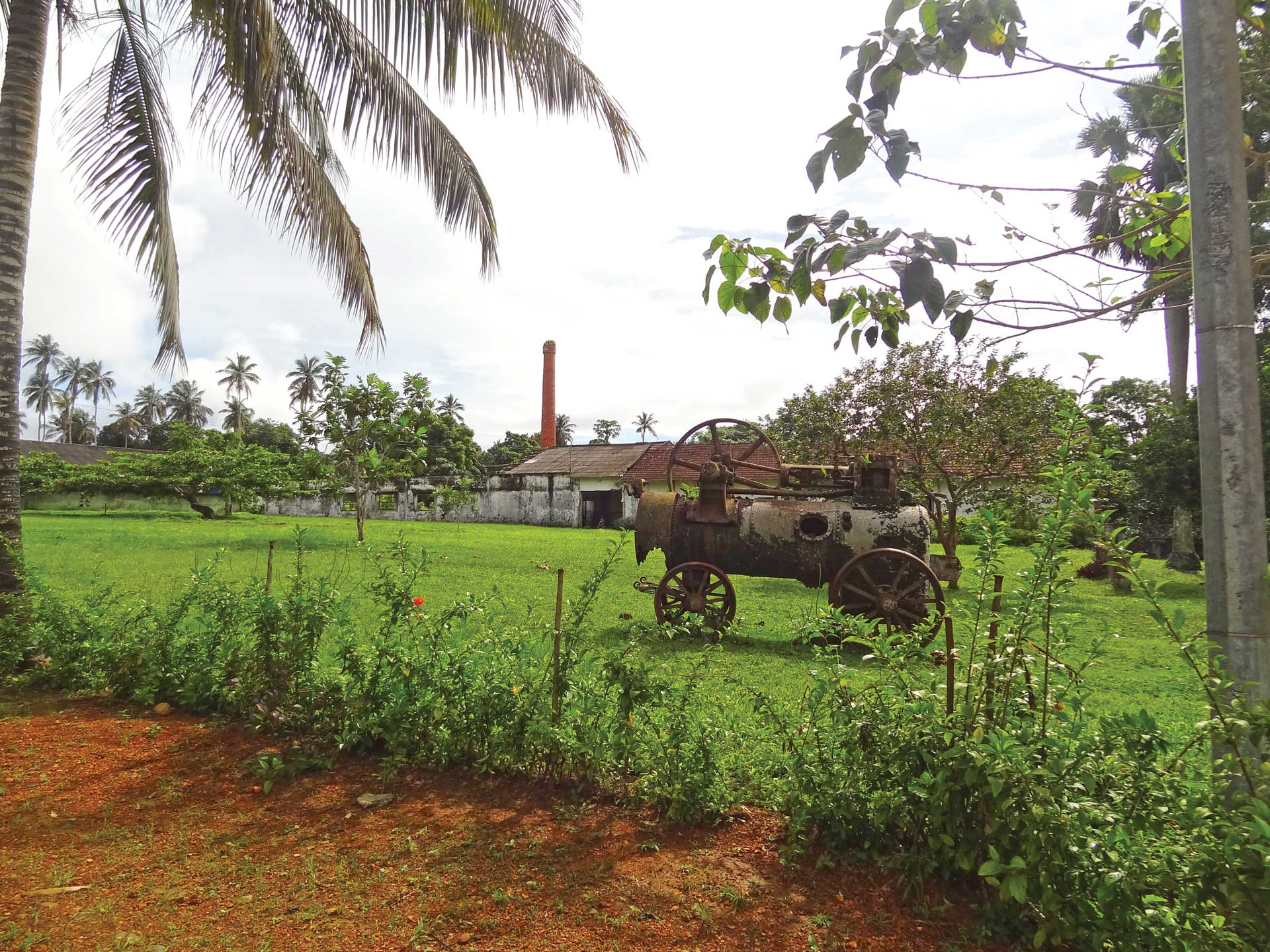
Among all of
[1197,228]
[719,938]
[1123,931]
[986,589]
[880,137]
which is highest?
[880,137]

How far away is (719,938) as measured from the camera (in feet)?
7.55

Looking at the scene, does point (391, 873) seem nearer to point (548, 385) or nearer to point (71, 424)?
point (548, 385)

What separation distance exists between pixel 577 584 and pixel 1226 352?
1000 cm

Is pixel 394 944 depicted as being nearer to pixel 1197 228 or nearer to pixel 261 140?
pixel 1197 228

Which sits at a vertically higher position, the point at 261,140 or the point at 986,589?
the point at 261,140

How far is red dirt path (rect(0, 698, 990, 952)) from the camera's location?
2.30 m

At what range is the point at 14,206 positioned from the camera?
201 inches

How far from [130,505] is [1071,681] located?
115 ft

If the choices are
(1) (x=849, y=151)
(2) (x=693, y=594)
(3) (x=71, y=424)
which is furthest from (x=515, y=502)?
(3) (x=71, y=424)

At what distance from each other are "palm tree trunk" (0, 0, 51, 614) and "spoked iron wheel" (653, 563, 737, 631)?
5440 mm

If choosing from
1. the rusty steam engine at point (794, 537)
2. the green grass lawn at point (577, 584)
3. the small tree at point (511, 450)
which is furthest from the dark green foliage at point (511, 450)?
the rusty steam engine at point (794, 537)

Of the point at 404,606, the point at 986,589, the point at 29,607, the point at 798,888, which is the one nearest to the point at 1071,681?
the point at 986,589

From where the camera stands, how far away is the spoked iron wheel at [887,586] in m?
7.21

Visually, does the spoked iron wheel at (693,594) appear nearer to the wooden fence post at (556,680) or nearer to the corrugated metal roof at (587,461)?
the wooden fence post at (556,680)
